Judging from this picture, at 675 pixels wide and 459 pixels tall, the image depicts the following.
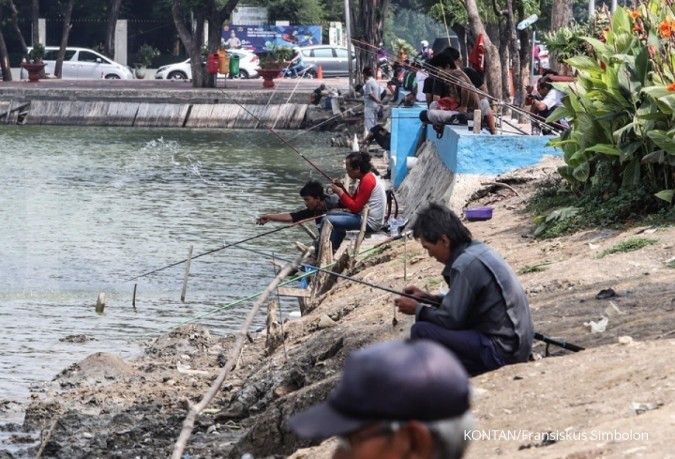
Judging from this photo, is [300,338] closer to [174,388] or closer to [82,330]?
[174,388]

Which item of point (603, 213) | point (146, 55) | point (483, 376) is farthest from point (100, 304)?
point (146, 55)

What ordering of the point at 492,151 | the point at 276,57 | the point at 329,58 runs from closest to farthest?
1. the point at 492,151
2. the point at 276,57
3. the point at 329,58

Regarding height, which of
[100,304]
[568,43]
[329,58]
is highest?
[568,43]

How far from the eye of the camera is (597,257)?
36.6 feet

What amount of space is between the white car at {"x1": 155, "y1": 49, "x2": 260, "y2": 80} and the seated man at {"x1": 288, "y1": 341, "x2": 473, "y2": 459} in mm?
53456

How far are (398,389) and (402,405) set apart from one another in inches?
1.2

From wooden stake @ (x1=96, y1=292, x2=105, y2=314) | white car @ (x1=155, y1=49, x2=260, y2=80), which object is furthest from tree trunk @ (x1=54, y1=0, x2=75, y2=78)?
wooden stake @ (x1=96, y1=292, x2=105, y2=314)

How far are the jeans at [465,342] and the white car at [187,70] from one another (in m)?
48.8

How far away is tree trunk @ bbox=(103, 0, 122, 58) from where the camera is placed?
56.1m

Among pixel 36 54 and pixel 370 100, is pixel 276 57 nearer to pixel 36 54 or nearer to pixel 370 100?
pixel 36 54

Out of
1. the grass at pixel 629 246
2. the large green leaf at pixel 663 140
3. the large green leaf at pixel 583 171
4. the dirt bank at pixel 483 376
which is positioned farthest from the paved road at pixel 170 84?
the grass at pixel 629 246

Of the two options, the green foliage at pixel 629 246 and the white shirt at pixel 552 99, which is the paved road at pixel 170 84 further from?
the green foliage at pixel 629 246

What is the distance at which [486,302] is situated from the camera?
733cm

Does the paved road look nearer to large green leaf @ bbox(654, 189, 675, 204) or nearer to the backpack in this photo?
the backpack
